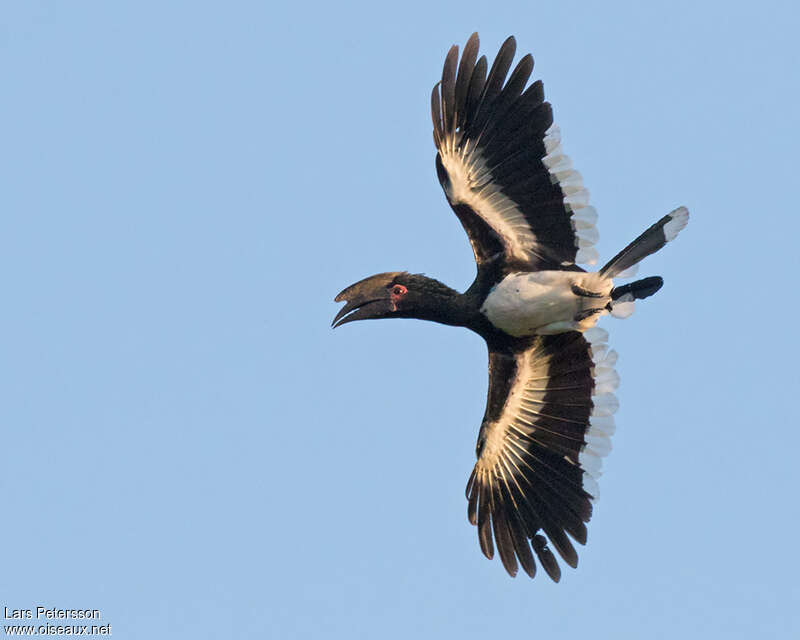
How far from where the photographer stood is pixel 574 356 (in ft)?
34.1

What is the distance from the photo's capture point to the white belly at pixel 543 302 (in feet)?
32.3

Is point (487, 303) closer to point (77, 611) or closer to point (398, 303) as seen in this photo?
point (398, 303)

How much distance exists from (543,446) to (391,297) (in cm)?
171

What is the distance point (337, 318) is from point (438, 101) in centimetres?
183

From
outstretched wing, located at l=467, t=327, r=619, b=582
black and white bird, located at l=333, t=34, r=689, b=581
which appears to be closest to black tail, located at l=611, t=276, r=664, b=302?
black and white bird, located at l=333, t=34, r=689, b=581

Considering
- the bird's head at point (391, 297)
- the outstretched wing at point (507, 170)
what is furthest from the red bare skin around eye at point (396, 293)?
the outstretched wing at point (507, 170)

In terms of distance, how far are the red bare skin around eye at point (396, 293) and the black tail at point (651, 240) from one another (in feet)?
5.27

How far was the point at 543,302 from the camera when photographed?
9922 millimetres

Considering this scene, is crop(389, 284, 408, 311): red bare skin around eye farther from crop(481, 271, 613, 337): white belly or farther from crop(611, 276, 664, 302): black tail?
crop(611, 276, 664, 302): black tail

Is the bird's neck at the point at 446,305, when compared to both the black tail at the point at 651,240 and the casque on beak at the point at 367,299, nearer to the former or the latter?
the casque on beak at the point at 367,299

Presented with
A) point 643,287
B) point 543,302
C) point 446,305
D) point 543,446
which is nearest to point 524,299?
point 543,302

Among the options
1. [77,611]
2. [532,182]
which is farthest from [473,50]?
[77,611]

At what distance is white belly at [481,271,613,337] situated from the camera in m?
9.85

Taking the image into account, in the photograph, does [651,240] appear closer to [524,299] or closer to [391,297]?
[524,299]
